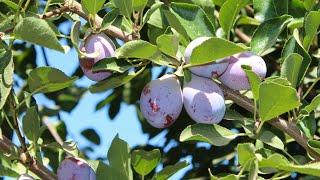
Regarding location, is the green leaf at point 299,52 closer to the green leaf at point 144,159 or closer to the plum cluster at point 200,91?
the plum cluster at point 200,91

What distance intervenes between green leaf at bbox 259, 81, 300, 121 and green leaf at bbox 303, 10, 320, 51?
15cm

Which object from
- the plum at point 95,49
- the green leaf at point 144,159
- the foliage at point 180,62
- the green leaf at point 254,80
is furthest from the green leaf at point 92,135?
the green leaf at point 254,80

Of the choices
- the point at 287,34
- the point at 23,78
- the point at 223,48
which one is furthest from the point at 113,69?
the point at 23,78

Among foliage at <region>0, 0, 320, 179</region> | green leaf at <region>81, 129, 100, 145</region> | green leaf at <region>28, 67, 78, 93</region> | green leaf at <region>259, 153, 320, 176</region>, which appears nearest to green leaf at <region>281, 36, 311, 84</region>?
foliage at <region>0, 0, 320, 179</region>

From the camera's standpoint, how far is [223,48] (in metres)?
1.07

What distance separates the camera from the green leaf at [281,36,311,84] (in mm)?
1249

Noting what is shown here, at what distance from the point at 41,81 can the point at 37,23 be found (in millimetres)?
217

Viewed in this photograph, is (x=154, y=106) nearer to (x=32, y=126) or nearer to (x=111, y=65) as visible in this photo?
(x=111, y=65)

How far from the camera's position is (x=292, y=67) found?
1.19 m

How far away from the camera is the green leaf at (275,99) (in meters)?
1.10

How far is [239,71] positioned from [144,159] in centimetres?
25

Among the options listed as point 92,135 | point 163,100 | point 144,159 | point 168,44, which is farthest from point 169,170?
point 92,135

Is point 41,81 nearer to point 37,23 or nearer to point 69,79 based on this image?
point 69,79

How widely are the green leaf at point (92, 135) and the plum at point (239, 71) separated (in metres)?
1.34
